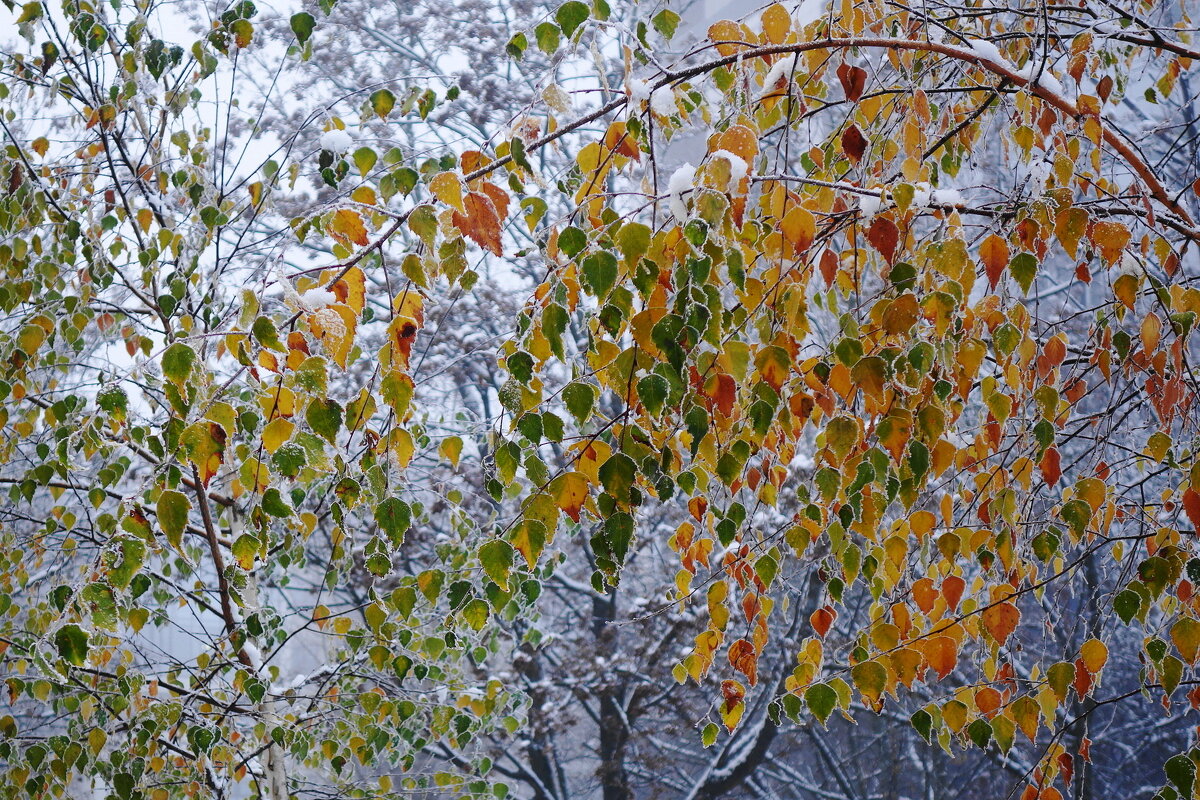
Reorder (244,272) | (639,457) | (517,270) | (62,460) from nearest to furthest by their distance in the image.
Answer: (639,457)
(62,460)
(244,272)
(517,270)

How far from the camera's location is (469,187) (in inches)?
35.9

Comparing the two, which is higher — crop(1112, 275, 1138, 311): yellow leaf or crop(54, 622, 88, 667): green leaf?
crop(1112, 275, 1138, 311): yellow leaf

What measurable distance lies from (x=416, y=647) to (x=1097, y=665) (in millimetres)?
1484

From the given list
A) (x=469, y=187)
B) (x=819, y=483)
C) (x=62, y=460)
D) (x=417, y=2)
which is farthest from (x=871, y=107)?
(x=417, y=2)

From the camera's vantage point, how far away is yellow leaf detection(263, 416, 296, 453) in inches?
35.4

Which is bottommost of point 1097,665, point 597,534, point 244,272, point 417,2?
point 1097,665

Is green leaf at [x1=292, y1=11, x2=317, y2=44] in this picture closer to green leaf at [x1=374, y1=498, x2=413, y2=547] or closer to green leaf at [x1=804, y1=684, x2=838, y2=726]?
green leaf at [x1=374, y1=498, x2=413, y2=547]

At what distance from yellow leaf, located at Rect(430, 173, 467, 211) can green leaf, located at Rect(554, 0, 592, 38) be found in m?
0.18

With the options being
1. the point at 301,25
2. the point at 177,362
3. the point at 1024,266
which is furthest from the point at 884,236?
the point at 301,25

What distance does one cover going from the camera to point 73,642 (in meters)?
1.28

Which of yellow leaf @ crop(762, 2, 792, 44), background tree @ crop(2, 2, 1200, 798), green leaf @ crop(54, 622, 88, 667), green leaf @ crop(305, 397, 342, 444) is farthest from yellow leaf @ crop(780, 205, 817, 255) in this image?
green leaf @ crop(54, 622, 88, 667)

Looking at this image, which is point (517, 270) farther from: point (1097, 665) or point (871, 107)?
point (1097, 665)

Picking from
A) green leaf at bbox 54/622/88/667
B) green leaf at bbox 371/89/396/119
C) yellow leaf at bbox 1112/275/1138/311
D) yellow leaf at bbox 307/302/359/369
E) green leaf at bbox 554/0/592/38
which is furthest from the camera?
green leaf at bbox 371/89/396/119

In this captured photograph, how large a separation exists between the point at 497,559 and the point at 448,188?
330 millimetres
